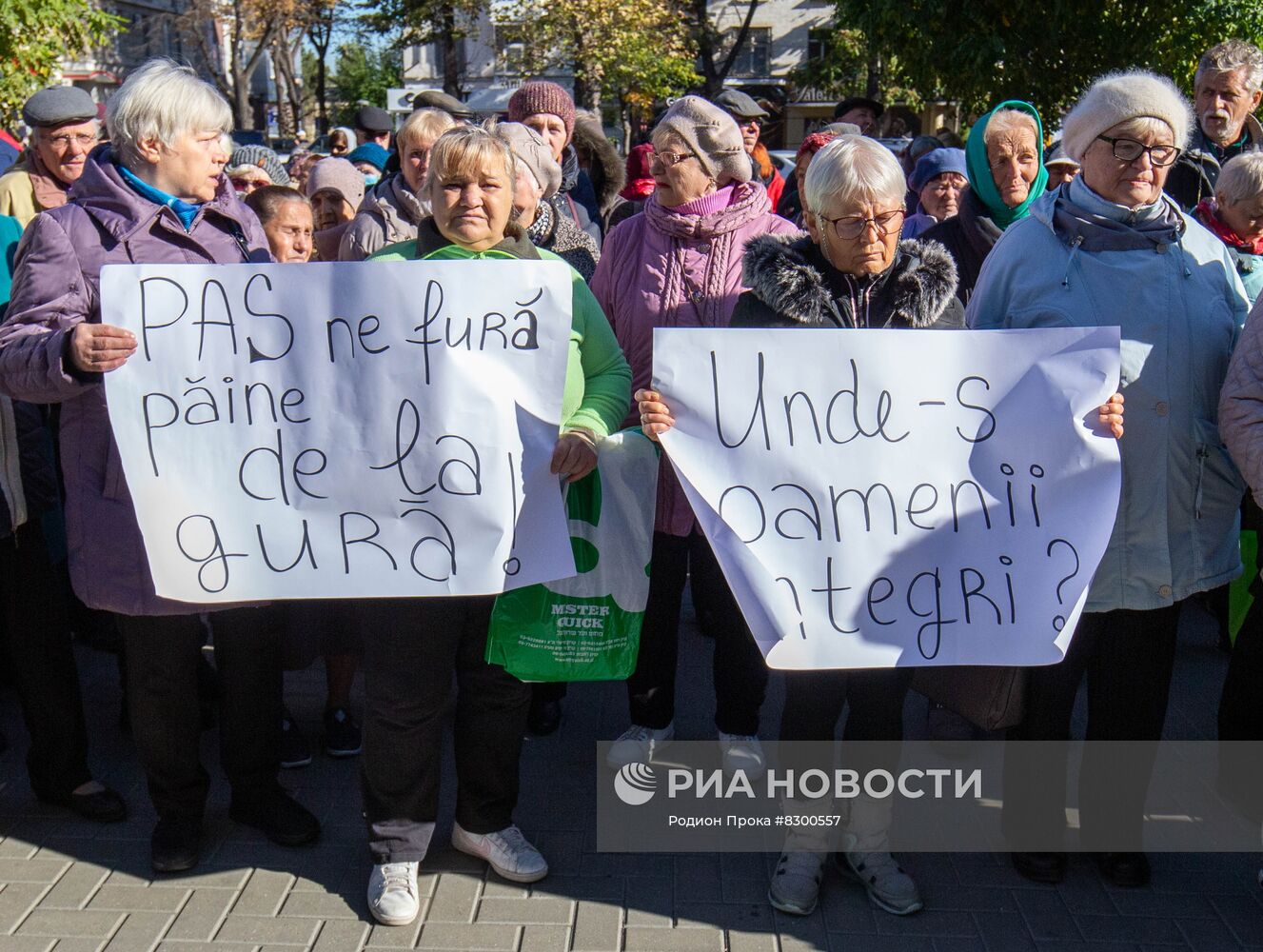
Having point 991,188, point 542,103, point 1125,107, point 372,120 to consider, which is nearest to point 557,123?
point 542,103

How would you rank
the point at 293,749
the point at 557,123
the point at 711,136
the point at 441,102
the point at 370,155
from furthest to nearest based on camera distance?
the point at 370,155 < the point at 441,102 < the point at 557,123 < the point at 293,749 < the point at 711,136

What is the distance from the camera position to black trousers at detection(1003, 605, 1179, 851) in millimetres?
2990

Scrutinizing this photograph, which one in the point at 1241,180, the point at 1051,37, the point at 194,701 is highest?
the point at 1051,37

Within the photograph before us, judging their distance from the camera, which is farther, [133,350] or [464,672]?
[464,672]

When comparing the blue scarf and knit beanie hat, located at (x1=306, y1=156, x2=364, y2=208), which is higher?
the blue scarf

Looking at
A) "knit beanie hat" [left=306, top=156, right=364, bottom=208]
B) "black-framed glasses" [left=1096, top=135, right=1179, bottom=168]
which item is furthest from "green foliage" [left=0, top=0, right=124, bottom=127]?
"black-framed glasses" [left=1096, top=135, right=1179, bottom=168]

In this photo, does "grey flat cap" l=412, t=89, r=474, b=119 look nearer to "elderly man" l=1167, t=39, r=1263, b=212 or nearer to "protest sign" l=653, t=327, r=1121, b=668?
"elderly man" l=1167, t=39, r=1263, b=212

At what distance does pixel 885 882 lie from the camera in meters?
2.96

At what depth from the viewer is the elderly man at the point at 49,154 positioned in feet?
15.9

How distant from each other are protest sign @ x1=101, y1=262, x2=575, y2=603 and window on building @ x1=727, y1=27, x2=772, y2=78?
153ft

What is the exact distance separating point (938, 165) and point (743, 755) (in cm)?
264

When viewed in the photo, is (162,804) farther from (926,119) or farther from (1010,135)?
(926,119)

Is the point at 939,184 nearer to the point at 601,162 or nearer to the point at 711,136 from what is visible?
the point at 601,162

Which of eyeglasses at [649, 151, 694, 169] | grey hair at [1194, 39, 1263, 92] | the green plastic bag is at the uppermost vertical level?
grey hair at [1194, 39, 1263, 92]
